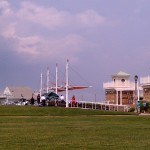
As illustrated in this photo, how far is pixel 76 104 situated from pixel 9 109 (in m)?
18.6

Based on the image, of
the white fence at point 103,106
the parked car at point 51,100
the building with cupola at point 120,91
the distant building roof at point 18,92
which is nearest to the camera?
the white fence at point 103,106

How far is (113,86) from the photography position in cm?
7175

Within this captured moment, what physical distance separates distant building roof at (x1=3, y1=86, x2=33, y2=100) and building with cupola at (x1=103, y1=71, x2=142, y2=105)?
116 feet

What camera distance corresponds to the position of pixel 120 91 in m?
70.6

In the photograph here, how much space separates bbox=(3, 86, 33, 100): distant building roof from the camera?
4191 inches

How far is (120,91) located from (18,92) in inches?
1763

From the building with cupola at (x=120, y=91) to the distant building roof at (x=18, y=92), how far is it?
116ft

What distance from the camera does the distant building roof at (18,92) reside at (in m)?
106

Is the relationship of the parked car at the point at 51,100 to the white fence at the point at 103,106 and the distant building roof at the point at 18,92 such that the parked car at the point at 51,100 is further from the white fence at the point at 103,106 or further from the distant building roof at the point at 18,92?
the distant building roof at the point at 18,92

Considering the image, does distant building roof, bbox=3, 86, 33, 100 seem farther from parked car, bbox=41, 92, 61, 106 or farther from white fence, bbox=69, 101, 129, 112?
white fence, bbox=69, 101, 129, 112

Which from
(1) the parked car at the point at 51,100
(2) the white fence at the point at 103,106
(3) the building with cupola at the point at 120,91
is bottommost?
(2) the white fence at the point at 103,106

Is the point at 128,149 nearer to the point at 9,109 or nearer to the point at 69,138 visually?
the point at 69,138

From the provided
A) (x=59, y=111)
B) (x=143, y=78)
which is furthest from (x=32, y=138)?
(x=143, y=78)

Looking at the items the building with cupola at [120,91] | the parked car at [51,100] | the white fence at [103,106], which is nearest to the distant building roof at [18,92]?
the building with cupola at [120,91]
